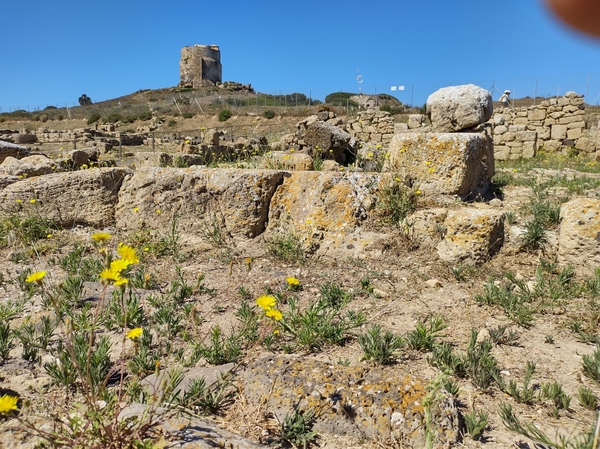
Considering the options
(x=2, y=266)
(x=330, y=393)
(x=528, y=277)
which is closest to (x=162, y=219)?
(x=2, y=266)

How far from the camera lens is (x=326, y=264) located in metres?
4.06

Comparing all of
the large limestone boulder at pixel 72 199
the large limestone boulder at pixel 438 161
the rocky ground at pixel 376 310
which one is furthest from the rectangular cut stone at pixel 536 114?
the large limestone boulder at pixel 72 199

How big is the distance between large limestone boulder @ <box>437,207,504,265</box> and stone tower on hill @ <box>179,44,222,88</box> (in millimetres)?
53488

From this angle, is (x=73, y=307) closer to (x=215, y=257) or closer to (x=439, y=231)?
(x=215, y=257)

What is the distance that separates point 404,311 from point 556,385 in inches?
46.8

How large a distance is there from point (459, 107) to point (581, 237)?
3331 millimetres

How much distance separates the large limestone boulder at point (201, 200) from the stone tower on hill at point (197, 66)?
2036 inches

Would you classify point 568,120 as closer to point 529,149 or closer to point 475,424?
point 529,149

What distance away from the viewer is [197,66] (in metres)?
53.7

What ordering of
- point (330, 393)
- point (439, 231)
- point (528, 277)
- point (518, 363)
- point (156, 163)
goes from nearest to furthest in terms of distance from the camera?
point (330, 393) → point (518, 363) → point (528, 277) → point (439, 231) → point (156, 163)

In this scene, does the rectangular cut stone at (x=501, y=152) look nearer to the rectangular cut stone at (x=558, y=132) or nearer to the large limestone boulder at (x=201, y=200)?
the rectangular cut stone at (x=558, y=132)

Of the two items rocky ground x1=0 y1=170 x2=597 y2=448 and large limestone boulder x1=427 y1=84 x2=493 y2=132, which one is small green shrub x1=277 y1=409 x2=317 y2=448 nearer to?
rocky ground x1=0 y1=170 x2=597 y2=448

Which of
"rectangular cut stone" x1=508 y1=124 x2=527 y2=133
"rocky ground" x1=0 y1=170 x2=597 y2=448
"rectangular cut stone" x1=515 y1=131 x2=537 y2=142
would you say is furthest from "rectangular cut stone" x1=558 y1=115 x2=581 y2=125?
"rocky ground" x1=0 y1=170 x2=597 y2=448

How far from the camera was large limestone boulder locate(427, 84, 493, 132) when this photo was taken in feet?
20.4
